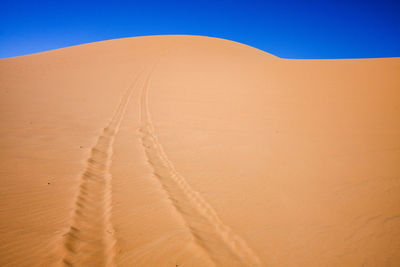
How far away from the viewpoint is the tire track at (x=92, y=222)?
85.0 inches

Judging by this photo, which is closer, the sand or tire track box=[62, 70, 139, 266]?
tire track box=[62, 70, 139, 266]

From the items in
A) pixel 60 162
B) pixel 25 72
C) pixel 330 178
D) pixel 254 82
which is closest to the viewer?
pixel 330 178

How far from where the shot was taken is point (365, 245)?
7.64 ft

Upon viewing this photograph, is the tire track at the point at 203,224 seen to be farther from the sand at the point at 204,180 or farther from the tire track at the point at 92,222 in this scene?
the tire track at the point at 92,222

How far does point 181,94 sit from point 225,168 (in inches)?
315

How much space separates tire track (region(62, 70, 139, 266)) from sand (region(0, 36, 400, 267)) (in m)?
0.01

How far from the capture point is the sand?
231 cm

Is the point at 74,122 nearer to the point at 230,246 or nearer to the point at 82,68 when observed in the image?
the point at 230,246

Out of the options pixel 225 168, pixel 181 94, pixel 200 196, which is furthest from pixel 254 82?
pixel 200 196

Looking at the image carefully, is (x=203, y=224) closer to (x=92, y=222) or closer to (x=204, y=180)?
(x=204, y=180)

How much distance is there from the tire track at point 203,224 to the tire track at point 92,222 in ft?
2.98

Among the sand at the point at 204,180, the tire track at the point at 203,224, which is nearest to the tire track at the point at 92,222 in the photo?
the sand at the point at 204,180

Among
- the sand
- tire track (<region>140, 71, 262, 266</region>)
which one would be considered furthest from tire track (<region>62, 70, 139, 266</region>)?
tire track (<region>140, 71, 262, 266</region>)

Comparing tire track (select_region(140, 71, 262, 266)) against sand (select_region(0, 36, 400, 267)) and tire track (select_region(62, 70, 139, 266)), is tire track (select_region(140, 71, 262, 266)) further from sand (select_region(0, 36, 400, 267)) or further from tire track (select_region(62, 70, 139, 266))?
tire track (select_region(62, 70, 139, 266))
